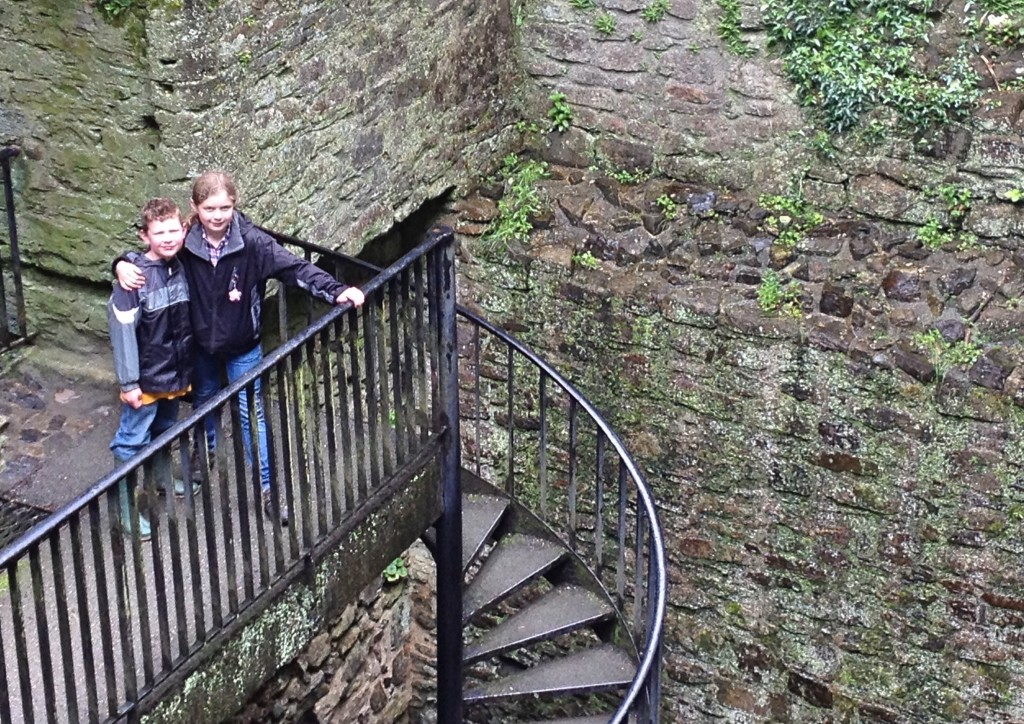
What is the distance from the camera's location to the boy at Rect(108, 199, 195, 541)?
173 inches

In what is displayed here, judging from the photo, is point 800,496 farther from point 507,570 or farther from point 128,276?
point 128,276

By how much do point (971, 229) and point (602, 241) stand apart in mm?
1532

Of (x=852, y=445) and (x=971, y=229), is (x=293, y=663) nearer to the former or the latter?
(x=852, y=445)

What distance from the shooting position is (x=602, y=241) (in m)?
6.40

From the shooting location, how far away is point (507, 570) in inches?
227

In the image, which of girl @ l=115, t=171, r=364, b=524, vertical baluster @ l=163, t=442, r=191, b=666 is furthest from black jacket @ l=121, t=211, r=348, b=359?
vertical baluster @ l=163, t=442, r=191, b=666

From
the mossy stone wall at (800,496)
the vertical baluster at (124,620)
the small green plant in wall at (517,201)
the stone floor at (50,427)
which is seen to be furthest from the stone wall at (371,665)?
the vertical baluster at (124,620)

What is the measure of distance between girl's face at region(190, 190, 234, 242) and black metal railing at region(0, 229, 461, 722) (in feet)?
1.35

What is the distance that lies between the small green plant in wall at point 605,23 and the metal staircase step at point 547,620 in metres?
2.32

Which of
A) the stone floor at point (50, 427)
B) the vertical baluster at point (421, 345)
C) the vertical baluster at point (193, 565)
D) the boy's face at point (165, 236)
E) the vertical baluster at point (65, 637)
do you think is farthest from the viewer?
the stone floor at point (50, 427)

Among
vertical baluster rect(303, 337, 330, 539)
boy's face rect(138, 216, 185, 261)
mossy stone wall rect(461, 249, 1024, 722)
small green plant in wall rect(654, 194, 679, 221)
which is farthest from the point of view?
small green plant in wall rect(654, 194, 679, 221)

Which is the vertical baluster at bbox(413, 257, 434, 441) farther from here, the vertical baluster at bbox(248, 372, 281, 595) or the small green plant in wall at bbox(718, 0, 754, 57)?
the small green plant in wall at bbox(718, 0, 754, 57)

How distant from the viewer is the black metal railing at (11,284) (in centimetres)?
520

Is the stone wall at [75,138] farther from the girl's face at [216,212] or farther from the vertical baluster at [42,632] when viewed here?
the vertical baluster at [42,632]
